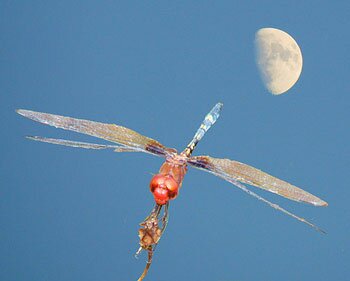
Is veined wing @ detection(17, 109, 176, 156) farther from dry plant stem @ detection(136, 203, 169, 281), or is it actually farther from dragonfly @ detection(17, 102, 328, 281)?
dry plant stem @ detection(136, 203, 169, 281)

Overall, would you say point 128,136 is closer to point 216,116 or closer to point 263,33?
point 216,116

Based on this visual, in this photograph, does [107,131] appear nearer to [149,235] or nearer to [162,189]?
[162,189]

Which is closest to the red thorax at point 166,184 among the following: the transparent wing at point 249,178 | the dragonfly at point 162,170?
the dragonfly at point 162,170

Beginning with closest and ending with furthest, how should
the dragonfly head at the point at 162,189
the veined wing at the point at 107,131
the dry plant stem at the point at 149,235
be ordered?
the dry plant stem at the point at 149,235 → the dragonfly head at the point at 162,189 → the veined wing at the point at 107,131

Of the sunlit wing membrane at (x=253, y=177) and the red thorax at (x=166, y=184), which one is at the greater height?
the sunlit wing membrane at (x=253, y=177)

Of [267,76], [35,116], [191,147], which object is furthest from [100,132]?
[267,76]

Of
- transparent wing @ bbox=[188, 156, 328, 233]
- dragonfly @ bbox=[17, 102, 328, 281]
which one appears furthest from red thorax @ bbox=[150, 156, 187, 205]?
transparent wing @ bbox=[188, 156, 328, 233]

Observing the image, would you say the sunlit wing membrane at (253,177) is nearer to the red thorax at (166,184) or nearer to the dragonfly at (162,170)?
the dragonfly at (162,170)
